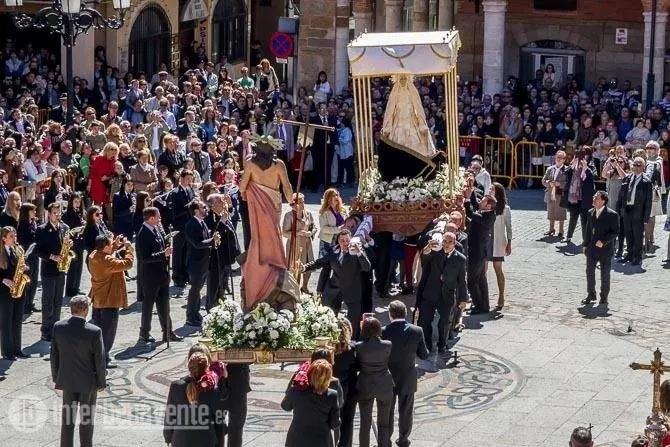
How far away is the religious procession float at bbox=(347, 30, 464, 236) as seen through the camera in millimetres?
21562

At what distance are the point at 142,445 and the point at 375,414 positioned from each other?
94.9 inches

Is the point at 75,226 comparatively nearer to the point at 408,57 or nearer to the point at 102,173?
the point at 102,173

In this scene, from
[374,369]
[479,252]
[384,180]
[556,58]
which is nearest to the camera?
[374,369]

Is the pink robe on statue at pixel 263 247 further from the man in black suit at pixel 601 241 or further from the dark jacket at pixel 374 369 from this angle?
the man in black suit at pixel 601 241

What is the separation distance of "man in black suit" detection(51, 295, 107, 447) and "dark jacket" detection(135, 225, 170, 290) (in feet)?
12.9

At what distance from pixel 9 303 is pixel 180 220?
417 cm

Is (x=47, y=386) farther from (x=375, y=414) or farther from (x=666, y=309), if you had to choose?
(x=666, y=309)

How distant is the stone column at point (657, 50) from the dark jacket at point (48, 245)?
1795 centimetres

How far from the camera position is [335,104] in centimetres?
3297

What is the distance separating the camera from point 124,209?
75.7 ft

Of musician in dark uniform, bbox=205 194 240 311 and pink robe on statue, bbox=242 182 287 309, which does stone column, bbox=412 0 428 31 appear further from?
pink robe on statue, bbox=242 182 287 309

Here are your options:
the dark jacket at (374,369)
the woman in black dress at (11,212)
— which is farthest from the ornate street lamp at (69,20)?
the dark jacket at (374,369)

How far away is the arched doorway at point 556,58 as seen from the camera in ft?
124

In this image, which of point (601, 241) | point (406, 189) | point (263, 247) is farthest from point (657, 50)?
point (263, 247)
